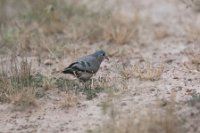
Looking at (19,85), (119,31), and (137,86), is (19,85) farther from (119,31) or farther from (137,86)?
(119,31)

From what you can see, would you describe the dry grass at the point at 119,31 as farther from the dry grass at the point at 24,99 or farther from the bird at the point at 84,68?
the dry grass at the point at 24,99

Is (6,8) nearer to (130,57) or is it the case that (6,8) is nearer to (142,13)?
(142,13)

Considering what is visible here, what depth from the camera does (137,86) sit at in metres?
7.53

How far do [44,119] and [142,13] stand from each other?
16.7ft

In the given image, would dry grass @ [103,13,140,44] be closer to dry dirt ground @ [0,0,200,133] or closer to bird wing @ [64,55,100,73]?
dry dirt ground @ [0,0,200,133]

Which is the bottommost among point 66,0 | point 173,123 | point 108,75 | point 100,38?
point 173,123

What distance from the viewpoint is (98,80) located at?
7645mm

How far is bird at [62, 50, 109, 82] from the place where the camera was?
736 centimetres

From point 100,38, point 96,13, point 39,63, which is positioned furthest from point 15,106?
point 96,13

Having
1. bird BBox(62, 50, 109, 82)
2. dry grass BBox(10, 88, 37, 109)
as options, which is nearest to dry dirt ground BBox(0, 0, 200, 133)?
dry grass BBox(10, 88, 37, 109)

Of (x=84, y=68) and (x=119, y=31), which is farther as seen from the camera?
(x=119, y=31)

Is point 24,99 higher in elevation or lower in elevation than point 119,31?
lower

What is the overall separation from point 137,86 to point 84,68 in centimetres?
63

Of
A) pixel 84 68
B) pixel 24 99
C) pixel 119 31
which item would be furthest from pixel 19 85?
pixel 119 31
